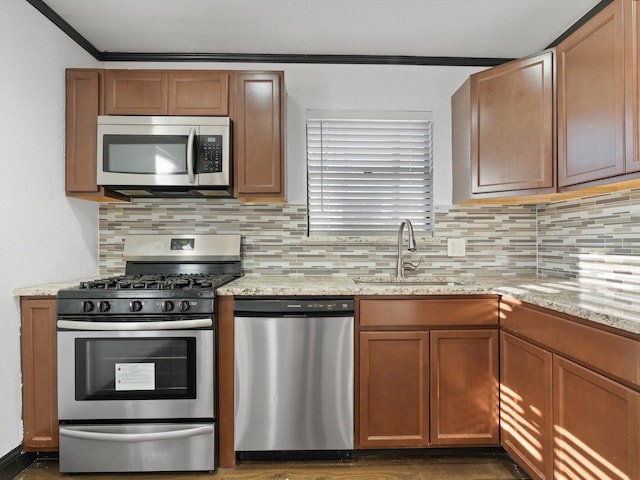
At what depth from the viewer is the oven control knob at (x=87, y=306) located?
1837 mm

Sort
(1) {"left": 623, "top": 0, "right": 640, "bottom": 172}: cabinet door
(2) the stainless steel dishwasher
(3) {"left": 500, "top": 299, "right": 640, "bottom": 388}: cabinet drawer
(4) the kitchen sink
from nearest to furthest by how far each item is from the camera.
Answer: (3) {"left": 500, "top": 299, "right": 640, "bottom": 388}: cabinet drawer, (1) {"left": 623, "top": 0, "right": 640, "bottom": 172}: cabinet door, (2) the stainless steel dishwasher, (4) the kitchen sink

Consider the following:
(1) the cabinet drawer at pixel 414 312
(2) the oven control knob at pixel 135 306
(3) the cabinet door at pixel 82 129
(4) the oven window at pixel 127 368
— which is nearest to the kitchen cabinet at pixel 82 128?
(3) the cabinet door at pixel 82 129

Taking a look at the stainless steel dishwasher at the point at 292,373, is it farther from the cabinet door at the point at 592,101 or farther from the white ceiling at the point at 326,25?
the white ceiling at the point at 326,25

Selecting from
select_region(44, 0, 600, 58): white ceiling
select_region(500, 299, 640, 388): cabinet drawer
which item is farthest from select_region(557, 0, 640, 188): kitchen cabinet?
select_region(500, 299, 640, 388): cabinet drawer

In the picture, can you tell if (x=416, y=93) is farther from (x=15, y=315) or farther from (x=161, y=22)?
(x=15, y=315)

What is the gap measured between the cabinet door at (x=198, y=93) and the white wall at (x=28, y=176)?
64 centimetres

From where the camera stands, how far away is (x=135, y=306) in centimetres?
184

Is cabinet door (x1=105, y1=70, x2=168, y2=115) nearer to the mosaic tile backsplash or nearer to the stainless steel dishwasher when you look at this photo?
the mosaic tile backsplash

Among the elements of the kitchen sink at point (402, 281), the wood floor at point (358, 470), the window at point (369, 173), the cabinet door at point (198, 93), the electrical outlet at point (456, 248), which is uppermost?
the cabinet door at point (198, 93)

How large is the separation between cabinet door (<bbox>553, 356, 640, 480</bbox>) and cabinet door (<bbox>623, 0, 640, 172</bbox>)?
2.79 feet

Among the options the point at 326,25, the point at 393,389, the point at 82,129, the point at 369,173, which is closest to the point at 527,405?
the point at 393,389

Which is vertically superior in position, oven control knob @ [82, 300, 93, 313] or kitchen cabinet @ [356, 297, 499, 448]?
oven control knob @ [82, 300, 93, 313]

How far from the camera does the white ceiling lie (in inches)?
80.2

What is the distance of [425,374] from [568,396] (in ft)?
2.14
